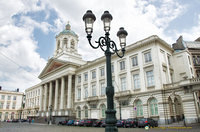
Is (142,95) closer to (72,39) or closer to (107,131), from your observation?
(107,131)

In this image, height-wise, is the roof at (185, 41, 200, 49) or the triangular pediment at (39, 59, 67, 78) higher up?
the roof at (185, 41, 200, 49)

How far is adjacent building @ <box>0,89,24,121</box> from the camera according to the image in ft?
275

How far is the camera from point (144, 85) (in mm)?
29781

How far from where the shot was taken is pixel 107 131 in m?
6.81

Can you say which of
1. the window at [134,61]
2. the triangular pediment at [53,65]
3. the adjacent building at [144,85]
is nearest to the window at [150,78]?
the adjacent building at [144,85]

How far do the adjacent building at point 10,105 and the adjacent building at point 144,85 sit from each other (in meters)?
51.8

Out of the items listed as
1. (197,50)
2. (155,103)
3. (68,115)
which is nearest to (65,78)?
(68,115)

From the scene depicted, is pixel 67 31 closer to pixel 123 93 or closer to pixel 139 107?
pixel 123 93

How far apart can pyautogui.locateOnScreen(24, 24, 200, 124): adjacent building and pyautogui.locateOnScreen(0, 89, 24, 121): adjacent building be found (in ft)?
170

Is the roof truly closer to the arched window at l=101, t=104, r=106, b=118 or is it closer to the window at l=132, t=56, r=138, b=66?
the window at l=132, t=56, r=138, b=66

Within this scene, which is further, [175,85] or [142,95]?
[142,95]

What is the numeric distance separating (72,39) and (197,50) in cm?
3761

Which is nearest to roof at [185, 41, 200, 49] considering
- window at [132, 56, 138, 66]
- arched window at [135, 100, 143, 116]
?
window at [132, 56, 138, 66]

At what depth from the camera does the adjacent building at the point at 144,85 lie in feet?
85.6
